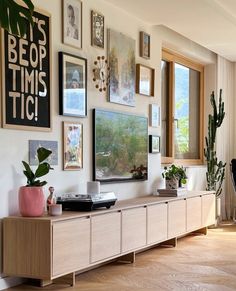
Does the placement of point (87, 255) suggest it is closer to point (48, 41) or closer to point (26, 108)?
point (26, 108)

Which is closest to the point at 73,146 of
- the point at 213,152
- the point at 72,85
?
the point at 72,85

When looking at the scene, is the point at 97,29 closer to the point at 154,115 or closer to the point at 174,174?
the point at 154,115

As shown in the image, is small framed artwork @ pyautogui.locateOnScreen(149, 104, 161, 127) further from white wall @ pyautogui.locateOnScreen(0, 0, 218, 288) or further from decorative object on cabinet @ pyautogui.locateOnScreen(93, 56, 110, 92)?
decorative object on cabinet @ pyautogui.locateOnScreen(93, 56, 110, 92)

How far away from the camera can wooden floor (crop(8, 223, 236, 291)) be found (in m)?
4.03

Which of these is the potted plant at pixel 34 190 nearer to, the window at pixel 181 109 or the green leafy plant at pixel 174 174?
the green leafy plant at pixel 174 174

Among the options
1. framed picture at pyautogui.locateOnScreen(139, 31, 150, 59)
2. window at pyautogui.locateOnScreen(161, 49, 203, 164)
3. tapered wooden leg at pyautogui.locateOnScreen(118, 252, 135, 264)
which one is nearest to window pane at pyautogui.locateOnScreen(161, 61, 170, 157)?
window at pyautogui.locateOnScreen(161, 49, 203, 164)

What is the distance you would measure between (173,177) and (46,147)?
222 centimetres

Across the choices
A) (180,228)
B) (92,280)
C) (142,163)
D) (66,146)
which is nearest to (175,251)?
(180,228)

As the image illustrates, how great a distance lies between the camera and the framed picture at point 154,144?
601 centimetres

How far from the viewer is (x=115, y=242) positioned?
177 inches

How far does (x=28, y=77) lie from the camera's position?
407 centimetres

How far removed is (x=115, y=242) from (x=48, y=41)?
180 centimetres

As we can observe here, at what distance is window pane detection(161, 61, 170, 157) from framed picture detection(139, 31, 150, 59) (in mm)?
1067

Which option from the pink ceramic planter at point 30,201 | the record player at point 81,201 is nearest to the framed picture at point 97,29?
the record player at point 81,201
